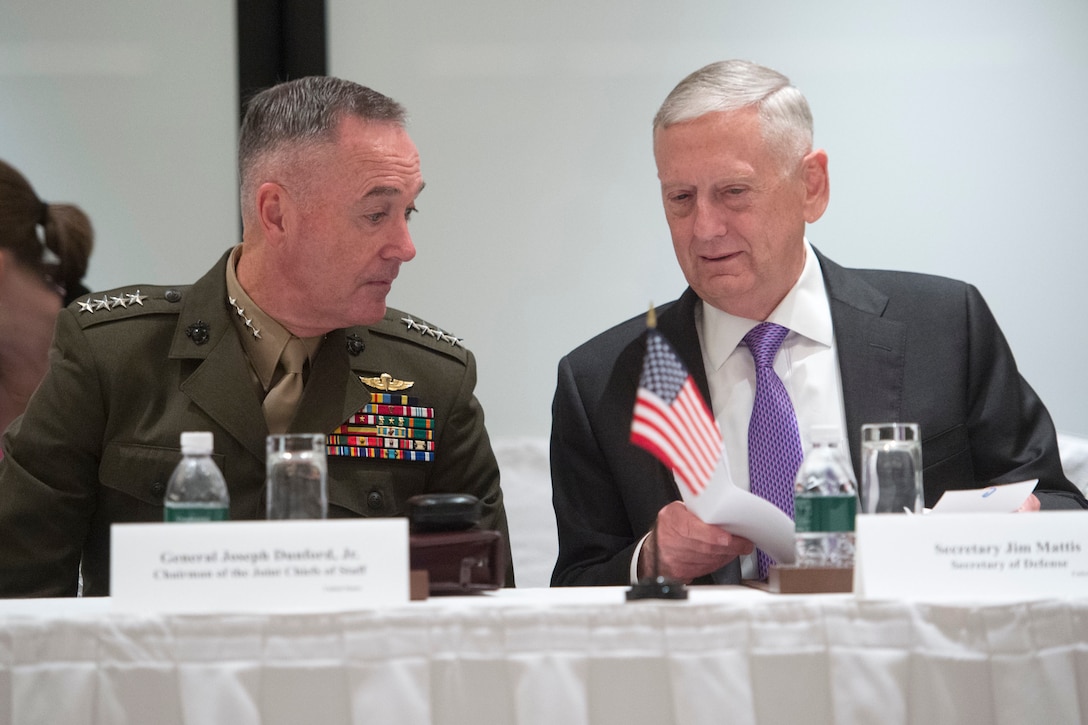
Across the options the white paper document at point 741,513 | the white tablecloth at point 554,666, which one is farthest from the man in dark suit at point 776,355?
the white tablecloth at point 554,666

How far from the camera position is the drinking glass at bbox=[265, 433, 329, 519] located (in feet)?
5.10

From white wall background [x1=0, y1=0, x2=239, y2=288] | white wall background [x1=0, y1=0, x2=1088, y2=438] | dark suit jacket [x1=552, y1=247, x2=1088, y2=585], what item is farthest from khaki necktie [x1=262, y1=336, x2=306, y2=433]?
white wall background [x1=0, y1=0, x2=239, y2=288]

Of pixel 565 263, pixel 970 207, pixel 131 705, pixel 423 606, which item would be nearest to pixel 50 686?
pixel 131 705

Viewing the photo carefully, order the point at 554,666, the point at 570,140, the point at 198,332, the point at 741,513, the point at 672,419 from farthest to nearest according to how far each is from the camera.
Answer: the point at 570,140, the point at 198,332, the point at 741,513, the point at 672,419, the point at 554,666

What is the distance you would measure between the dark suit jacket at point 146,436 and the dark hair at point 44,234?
37.8 inches

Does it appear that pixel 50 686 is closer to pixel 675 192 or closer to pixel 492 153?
pixel 675 192

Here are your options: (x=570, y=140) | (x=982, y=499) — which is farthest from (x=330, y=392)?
(x=570, y=140)

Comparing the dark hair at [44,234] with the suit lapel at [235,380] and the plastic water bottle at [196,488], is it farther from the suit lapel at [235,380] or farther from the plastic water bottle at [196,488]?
the plastic water bottle at [196,488]

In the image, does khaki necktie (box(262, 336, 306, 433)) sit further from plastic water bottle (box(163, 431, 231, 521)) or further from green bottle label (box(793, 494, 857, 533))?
green bottle label (box(793, 494, 857, 533))

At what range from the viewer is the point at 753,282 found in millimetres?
2262

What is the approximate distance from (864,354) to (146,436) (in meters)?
1.30

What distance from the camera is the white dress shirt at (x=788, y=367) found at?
2193 millimetres

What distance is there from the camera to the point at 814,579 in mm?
1503

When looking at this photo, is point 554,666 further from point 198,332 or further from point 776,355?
point 198,332
